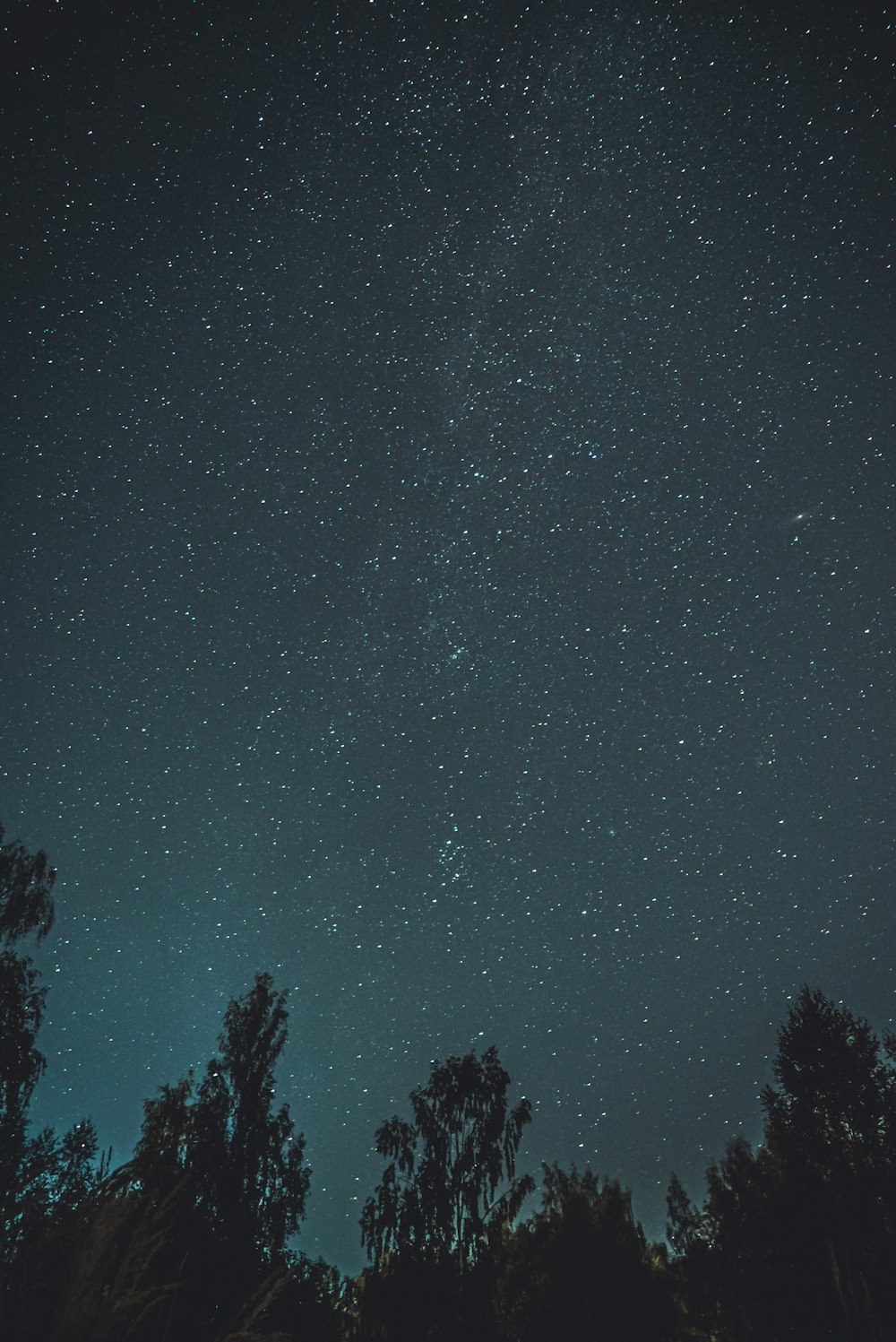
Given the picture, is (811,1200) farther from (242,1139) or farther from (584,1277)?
(242,1139)

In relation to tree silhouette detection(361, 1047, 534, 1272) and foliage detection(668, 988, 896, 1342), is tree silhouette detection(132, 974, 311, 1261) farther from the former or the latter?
foliage detection(668, 988, 896, 1342)

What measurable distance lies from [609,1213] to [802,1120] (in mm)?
12398

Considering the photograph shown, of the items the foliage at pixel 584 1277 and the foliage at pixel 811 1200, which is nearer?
the foliage at pixel 811 1200

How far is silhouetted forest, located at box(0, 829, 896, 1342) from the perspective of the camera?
15227 mm

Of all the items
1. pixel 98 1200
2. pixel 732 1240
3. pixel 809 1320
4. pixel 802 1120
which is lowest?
pixel 809 1320

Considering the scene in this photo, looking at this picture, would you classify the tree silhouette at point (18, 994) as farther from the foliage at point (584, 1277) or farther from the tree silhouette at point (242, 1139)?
the foliage at point (584, 1277)

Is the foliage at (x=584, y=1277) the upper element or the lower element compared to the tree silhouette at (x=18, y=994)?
lower

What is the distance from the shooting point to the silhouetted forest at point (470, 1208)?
1523 cm

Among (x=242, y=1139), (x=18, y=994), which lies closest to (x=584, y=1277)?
(x=242, y=1139)

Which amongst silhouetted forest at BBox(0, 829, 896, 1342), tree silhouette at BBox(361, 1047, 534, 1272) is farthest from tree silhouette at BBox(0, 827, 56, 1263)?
tree silhouette at BBox(361, 1047, 534, 1272)

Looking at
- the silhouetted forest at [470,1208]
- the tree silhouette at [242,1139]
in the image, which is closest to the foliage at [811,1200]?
the silhouetted forest at [470,1208]

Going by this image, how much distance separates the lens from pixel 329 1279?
2172 centimetres

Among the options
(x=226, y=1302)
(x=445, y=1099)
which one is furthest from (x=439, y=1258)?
(x=226, y=1302)

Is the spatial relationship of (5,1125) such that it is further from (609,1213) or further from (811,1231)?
(609,1213)
